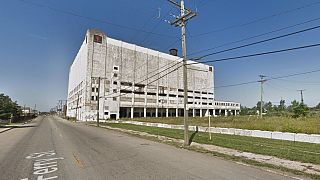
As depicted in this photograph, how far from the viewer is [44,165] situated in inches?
340

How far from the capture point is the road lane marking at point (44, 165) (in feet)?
23.5

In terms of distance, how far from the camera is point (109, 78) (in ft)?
290

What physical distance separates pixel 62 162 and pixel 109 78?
81205 mm

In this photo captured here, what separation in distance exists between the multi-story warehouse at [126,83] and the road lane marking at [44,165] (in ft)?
208

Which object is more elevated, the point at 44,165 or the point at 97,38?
the point at 97,38

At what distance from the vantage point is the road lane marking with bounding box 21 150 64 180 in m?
7.17

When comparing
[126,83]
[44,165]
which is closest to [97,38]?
[126,83]

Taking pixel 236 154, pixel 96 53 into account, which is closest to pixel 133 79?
pixel 96 53

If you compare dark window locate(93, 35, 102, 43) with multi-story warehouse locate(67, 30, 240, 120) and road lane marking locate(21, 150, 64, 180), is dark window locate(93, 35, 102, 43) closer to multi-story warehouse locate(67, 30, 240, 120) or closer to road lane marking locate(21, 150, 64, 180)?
multi-story warehouse locate(67, 30, 240, 120)

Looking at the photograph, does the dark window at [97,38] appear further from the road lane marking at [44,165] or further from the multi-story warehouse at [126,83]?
the road lane marking at [44,165]

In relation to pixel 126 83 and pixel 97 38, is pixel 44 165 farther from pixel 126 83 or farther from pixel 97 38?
pixel 126 83

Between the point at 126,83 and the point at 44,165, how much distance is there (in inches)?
3404

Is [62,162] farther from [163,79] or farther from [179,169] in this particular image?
[163,79]

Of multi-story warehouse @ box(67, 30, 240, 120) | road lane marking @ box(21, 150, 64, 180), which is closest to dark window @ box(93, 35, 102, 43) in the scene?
multi-story warehouse @ box(67, 30, 240, 120)
